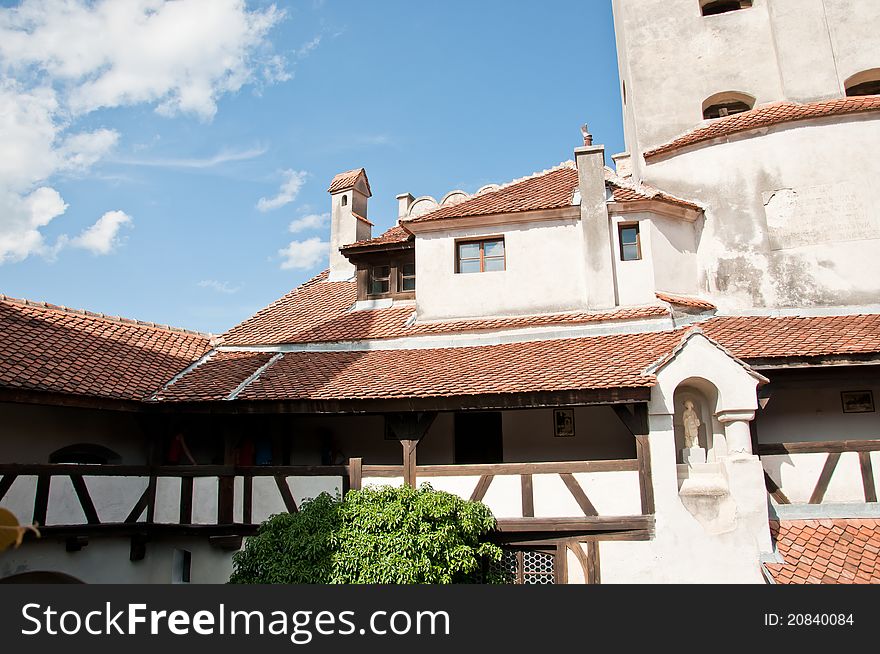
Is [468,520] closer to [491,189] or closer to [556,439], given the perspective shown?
[556,439]

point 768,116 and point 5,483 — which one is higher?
point 768,116

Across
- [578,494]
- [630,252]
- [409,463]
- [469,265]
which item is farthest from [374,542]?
[630,252]

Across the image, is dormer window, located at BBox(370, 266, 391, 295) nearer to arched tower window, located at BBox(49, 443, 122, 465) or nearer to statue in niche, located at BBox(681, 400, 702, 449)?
arched tower window, located at BBox(49, 443, 122, 465)

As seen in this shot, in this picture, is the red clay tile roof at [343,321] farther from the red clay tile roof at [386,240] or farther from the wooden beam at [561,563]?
the wooden beam at [561,563]

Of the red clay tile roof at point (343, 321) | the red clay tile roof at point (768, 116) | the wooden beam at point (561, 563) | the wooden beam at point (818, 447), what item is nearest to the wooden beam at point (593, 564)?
the wooden beam at point (561, 563)

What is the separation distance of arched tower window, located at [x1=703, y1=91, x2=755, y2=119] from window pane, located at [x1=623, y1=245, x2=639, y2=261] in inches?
172

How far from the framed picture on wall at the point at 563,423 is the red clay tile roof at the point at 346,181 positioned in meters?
9.72

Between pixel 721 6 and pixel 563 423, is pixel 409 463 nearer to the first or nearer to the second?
pixel 563 423

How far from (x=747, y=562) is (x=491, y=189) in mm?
9256

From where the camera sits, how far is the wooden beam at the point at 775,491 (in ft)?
35.2

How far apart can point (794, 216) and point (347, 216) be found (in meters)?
10.9

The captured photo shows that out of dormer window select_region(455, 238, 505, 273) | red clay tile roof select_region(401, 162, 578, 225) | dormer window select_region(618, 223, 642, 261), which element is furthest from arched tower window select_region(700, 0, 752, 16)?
dormer window select_region(455, 238, 505, 273)

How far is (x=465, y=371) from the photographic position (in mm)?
11750

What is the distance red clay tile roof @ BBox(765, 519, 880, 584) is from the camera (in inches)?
362
